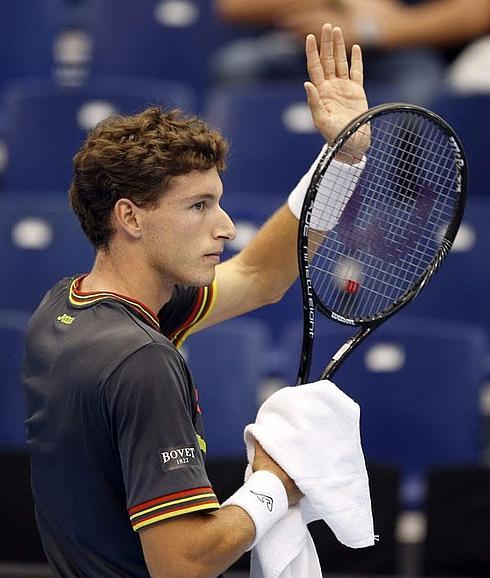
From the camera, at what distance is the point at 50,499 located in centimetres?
229

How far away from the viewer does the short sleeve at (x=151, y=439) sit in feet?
6.90

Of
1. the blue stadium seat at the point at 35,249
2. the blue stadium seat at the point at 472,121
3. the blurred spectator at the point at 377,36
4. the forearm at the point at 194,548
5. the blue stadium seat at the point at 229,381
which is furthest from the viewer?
the blurred spectator at the point at 377,36

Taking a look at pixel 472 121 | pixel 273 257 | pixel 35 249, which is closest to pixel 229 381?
pixel 35 249

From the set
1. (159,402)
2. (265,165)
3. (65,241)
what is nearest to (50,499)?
(159,402)

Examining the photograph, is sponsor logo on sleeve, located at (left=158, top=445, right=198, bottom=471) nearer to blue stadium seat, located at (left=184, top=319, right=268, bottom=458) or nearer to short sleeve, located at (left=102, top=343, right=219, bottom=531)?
short sleeve, located at (left=102, top=343, right=219, bottom=531)

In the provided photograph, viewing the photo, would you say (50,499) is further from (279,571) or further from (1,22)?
(1,22)

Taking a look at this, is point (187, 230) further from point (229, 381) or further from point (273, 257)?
point (229, 381)

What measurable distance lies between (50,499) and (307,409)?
48cm

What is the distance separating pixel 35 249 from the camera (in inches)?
178

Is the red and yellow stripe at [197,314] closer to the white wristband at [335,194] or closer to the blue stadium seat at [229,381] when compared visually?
the white wristband at [335,194]

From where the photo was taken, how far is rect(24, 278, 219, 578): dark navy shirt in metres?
2.11

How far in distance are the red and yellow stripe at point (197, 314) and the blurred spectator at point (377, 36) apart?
8.17 ft

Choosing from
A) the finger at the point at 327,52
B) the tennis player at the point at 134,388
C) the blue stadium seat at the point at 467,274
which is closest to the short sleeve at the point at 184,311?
the tennis player at the point at 134,388

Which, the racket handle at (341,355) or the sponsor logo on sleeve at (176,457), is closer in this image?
the sponsor logo on sleeve at (176,457)
